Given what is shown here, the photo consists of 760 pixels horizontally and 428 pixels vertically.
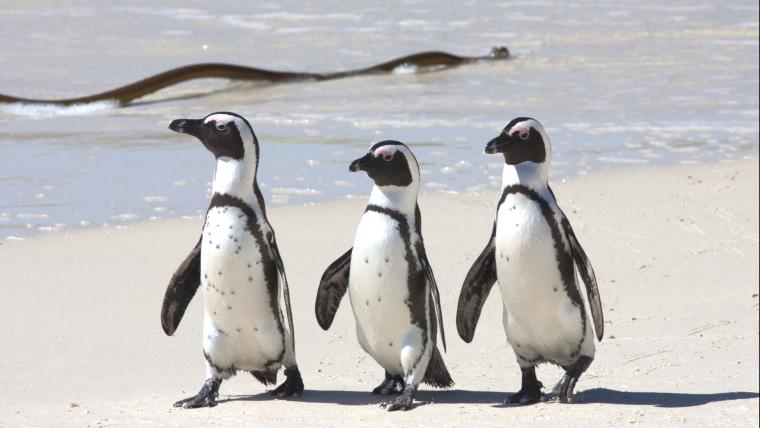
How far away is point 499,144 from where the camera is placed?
14.5 ft

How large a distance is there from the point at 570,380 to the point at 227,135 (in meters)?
1.33

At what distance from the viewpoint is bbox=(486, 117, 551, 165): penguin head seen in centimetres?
445

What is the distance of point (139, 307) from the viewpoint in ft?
18.5

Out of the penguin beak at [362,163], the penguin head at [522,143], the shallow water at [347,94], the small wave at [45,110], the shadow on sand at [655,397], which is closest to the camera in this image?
the penguin beak at [362,163]

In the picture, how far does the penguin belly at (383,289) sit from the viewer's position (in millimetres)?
4402

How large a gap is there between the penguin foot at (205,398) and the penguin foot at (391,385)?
541mm

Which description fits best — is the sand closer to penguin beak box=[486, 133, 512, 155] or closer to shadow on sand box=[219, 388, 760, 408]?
shadow on sand box=[219, 388, 760, 408]

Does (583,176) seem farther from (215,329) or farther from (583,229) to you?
(215,329)

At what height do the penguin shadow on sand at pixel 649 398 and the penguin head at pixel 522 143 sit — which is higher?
the penguin head at pixel 522 143

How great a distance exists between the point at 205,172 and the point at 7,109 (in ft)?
10.4

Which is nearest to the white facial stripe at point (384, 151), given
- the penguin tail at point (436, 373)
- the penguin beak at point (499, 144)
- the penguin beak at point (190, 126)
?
the penguin beak at point (499, 144)

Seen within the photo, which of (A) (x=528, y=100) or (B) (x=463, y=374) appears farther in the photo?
(A) (x=528, y=100)

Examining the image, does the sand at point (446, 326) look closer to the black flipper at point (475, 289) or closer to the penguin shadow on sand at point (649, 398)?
the penguin shadow on sand at point (649, 398)

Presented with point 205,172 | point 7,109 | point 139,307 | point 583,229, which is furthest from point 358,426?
point 7,109
